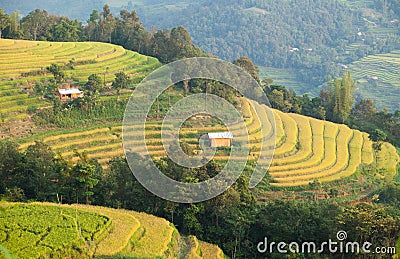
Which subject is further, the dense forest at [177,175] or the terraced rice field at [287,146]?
the terraced rice field at [287,146]

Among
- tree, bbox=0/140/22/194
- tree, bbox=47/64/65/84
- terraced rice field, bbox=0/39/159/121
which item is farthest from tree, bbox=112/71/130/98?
tree, bbox=0/140/22/194

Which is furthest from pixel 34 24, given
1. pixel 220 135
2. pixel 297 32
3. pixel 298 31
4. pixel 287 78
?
pixel 298 31

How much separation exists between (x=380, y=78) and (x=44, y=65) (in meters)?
37.8

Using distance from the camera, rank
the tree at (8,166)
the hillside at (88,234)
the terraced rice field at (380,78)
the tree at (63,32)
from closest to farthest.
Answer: the hillside at (88,234) → the tree at (8,166) → the tree at (63,32) → the terraced rice field at (380,78)

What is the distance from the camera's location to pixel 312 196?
18.1 metres

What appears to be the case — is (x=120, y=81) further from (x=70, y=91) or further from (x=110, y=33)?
(x=110, y=33)

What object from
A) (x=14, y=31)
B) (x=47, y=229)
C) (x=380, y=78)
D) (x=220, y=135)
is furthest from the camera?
(x=380, y=78)

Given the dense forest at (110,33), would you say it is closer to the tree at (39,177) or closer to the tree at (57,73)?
the tree at (57,73)

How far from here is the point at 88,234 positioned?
11969 millimetres

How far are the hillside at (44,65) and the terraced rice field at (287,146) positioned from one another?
236 centimetres

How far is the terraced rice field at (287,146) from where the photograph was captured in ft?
62.8

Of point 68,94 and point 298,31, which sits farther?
point 298,31

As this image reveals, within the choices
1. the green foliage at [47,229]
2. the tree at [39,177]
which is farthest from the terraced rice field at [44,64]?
the green foliage at [47,229]

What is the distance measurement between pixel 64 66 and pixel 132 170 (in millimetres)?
10979
